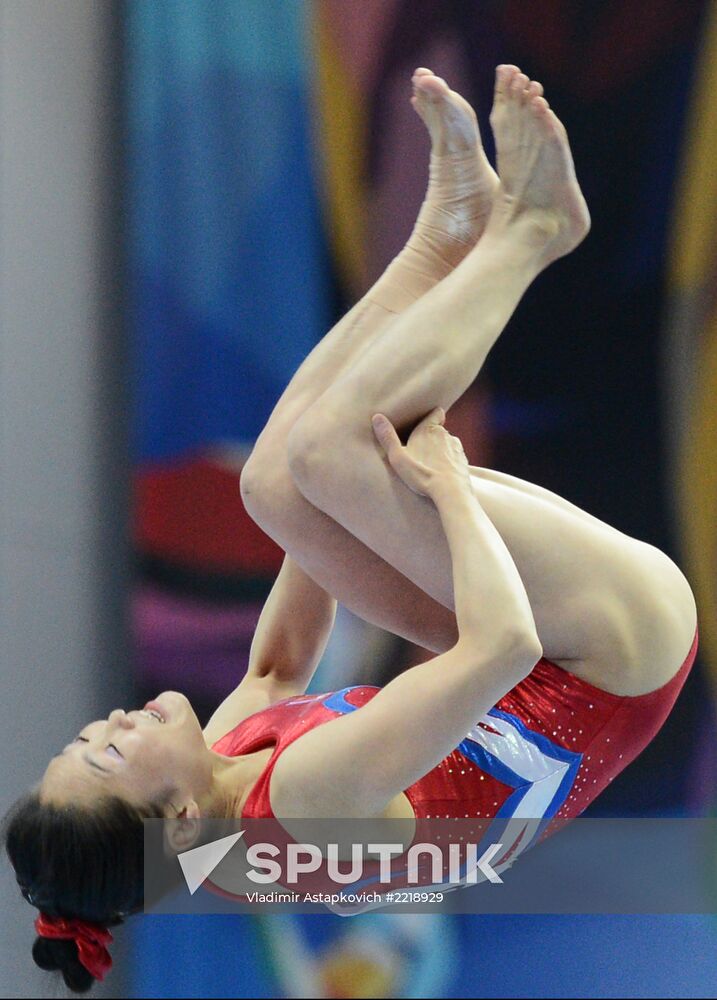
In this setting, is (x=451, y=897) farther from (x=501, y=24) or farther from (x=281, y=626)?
(x=501, y=24)

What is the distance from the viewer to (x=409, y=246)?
144 centimetres

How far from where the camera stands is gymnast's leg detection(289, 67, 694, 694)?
127cm

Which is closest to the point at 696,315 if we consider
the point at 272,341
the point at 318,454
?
the point at 272,341

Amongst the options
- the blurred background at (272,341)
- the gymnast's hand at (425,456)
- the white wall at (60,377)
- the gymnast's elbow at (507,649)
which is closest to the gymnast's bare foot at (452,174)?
the gymnast's hand at (425,456)

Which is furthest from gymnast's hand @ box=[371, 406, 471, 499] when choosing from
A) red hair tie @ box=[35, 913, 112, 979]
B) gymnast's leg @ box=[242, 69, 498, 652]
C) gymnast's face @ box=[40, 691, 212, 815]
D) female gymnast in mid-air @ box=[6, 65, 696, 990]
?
red hair tie @ box=[35, 913, 112, 979]

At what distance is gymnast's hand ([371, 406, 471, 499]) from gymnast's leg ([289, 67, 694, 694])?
2cm

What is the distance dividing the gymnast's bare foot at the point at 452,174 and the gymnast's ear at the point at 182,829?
0.74 meters

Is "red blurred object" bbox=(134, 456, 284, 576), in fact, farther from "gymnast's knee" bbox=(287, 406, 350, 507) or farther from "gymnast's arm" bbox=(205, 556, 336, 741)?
"gymnast's knee" bbox=(287, 406, 350, 507)

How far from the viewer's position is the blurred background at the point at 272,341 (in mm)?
2633

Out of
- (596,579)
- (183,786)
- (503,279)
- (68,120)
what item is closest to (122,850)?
(183,786)

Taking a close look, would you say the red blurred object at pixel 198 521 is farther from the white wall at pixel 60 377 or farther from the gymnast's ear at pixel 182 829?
the gymnast's ear at pixel 182 829

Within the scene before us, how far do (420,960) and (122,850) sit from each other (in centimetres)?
152

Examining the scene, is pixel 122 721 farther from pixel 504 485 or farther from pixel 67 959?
pixel 504 485

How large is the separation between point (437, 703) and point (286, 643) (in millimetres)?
484
